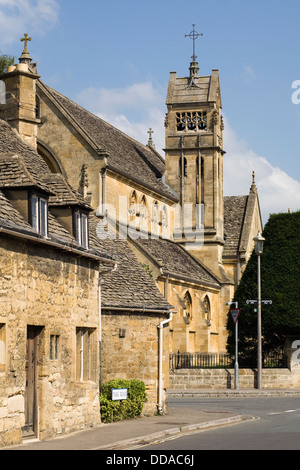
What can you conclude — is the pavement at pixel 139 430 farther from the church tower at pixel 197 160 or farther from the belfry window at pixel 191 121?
the belfry window at pixel 191 121

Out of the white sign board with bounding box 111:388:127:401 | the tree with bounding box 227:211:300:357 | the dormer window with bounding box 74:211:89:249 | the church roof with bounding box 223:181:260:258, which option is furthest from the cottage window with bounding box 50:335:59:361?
the church roof with bounding box 223:181:260:258

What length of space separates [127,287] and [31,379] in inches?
275

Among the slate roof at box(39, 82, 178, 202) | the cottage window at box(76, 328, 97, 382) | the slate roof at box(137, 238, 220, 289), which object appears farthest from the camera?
the slate roof at box(137, 238, 220, 289)

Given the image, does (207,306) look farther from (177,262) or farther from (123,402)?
(123,402)

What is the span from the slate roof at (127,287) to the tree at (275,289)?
15.7m

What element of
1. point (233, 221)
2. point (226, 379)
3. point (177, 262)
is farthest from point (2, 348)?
point (233, 221)

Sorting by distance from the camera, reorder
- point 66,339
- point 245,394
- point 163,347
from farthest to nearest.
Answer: point 245,394
point 163,347
point 66,339

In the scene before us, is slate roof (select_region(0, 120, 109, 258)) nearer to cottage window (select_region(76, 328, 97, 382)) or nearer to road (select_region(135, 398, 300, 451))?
cottage window (select_region(76, 328, 97, 382))

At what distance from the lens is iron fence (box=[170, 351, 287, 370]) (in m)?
39.4

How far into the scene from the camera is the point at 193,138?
56531 millimetres

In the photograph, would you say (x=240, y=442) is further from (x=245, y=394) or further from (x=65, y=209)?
(x=245, y=394)

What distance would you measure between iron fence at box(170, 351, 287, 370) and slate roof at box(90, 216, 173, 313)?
620 inches

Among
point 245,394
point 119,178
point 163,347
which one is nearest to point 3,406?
point 163,347
